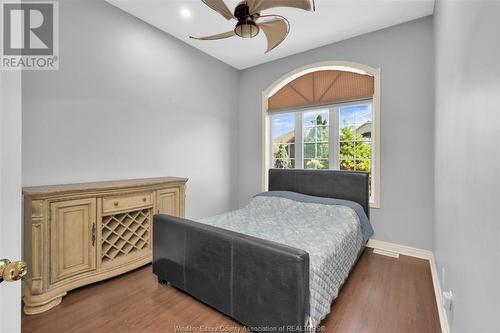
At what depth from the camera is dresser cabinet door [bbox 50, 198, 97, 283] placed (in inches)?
75.3

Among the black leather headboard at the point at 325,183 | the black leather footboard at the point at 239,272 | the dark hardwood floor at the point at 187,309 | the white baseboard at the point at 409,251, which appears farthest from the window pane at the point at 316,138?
the black leather footboard at the point at 239,272

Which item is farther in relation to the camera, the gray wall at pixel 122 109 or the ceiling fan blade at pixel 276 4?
the gray wall at pixel 122 109

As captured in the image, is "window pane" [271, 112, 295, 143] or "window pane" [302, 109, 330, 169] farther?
"window pane" [271, 112, 295, 143]

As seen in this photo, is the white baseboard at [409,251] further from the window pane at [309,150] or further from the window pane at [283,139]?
the window pane at [283,139]

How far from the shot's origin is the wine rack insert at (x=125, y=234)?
229 cm

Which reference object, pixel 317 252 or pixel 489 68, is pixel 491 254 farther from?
pixel 317 252

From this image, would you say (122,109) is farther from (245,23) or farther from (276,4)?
(276,4)

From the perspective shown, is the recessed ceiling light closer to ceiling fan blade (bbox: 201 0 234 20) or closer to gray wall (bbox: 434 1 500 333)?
ceiling fan blade (bbox: 201 0 234 20)

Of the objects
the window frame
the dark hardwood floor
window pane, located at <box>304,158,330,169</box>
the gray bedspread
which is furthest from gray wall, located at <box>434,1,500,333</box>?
window pane, located at <box>304,158,330,169</box>

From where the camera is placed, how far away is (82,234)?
6.83 feet

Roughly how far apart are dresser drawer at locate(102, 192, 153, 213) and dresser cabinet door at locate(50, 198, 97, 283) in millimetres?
113

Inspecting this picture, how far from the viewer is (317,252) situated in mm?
1743

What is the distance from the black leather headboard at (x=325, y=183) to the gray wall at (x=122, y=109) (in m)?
1.13

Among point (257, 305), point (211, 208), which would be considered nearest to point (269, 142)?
point (211, 208)
